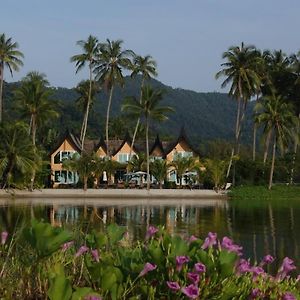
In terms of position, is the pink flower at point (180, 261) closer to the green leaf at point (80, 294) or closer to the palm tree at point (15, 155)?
the green leaf at point (80, 294)

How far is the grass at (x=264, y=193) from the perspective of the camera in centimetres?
4656

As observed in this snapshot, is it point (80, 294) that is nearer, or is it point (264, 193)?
point (80, 294)

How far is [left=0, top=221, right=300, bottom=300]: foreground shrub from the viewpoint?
3279 millimetres

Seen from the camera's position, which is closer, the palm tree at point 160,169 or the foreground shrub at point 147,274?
the foreground shrub at point 147,274

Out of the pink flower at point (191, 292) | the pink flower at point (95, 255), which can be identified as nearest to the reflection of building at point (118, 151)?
the pink flower at point (95, 255)

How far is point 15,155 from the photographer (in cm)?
4522

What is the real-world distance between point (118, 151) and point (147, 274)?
56285 mm

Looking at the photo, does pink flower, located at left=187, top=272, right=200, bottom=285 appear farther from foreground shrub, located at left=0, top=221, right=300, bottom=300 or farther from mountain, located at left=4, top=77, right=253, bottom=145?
mountain, located at left=4, top=77, right=253, bottom=145

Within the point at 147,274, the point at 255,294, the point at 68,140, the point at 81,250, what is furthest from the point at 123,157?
the point at 255,294

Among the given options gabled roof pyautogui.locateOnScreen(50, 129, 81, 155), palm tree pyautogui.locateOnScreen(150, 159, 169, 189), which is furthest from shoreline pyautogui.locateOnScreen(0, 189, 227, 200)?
gabled roof pyautogui.locateOnScreen(50, 129, 81, 155)

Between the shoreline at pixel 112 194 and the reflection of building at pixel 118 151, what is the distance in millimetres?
8656

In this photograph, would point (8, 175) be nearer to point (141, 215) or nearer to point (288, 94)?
point (141, 215)

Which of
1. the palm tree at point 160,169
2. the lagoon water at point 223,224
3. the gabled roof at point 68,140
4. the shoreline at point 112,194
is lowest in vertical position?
the shoreline at point 112,194

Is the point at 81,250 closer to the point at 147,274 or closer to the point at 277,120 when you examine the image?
the point at 147,274
